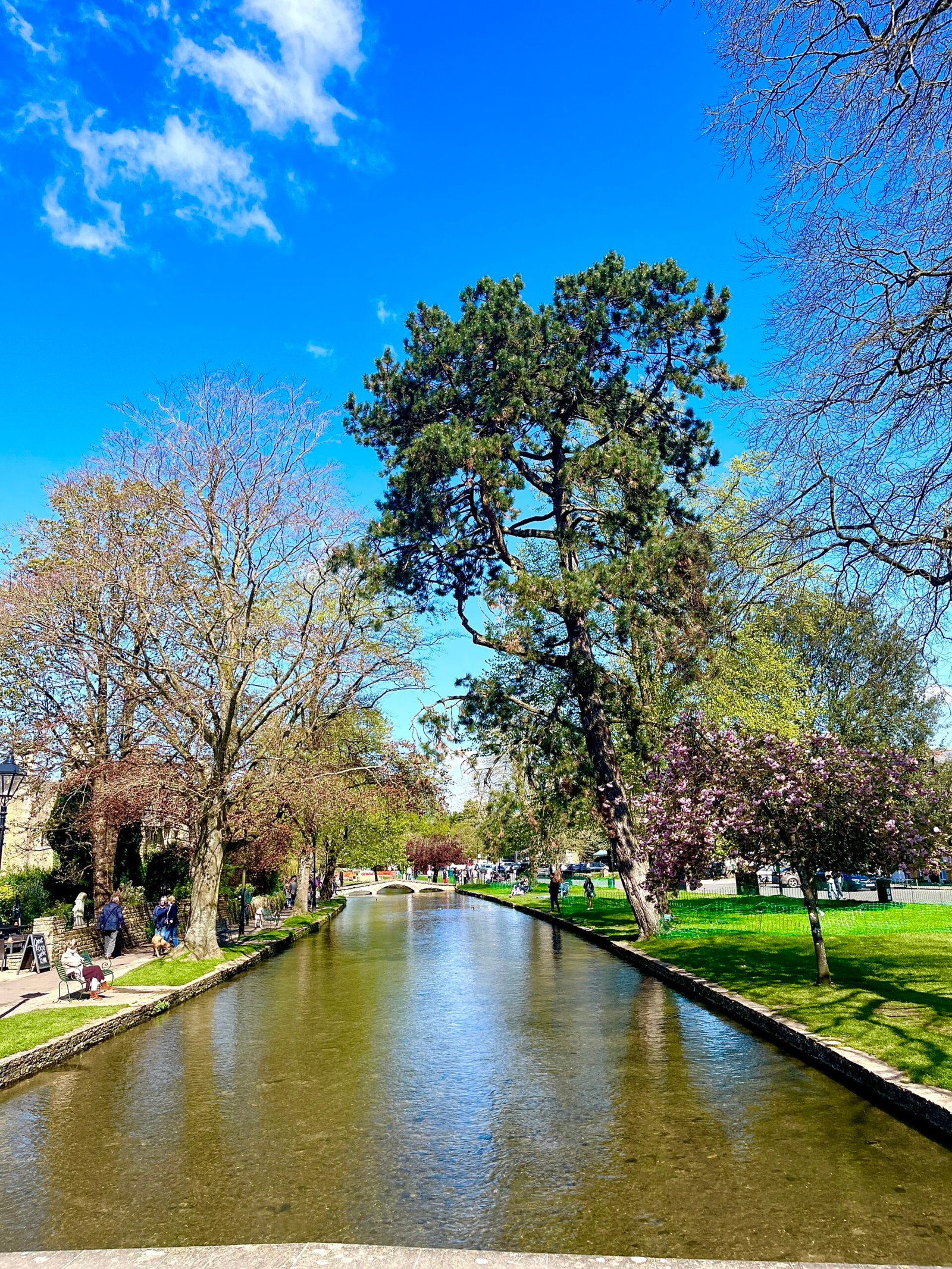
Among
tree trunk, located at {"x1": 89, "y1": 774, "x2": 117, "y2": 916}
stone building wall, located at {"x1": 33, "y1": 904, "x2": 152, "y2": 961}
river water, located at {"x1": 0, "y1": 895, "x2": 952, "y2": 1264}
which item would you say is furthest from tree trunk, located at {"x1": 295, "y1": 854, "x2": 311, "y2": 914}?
river water, located at {"x1": 0, "y1": 895, "x2": 952, "y2": 1264}

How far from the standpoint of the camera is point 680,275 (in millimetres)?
21562

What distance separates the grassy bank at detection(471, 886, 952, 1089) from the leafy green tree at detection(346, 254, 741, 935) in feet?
11.7

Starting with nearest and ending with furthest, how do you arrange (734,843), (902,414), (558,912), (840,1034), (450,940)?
(902,414), (840,1034), (734,843), (450,940), (558,912)

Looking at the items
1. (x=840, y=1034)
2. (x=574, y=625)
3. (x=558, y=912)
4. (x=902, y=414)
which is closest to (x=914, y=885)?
(x=558, y=912)

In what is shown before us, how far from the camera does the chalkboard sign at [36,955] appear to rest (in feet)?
63.6

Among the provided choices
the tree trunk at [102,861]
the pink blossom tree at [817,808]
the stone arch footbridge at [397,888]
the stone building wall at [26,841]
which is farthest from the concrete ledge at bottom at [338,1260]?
the stone arch footbridge at [397,888]

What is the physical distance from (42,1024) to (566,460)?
16.7 metres

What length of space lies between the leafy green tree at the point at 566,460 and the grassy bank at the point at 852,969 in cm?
356

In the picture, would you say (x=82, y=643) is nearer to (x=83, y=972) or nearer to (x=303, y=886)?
(x=83, y=972)

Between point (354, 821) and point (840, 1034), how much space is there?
3079 centimetres

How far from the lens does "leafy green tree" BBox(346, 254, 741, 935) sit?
68.6 ft

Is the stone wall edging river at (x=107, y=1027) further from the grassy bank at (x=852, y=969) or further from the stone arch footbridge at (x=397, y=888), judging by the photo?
the stone arch footbridge at (x=397, y=888)

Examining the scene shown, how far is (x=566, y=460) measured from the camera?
2327 centimetres

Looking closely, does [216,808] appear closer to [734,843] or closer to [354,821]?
[734,843]
